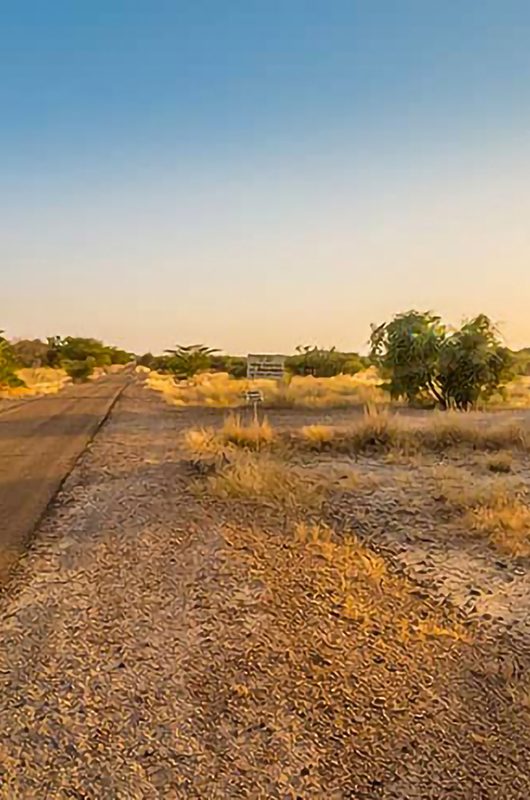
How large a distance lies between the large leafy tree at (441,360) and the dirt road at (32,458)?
12106 mm

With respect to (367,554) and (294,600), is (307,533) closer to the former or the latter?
(367,554)

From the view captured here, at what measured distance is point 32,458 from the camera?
1525 cm

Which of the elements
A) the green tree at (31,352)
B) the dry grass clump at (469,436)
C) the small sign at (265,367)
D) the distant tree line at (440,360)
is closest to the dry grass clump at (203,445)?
the dry grass clump at (469,436)

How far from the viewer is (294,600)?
6758 millimetres

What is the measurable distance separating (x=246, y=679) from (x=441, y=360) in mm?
24971

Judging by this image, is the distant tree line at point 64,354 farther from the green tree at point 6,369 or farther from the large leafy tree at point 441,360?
the large leafy tree at point 441,360

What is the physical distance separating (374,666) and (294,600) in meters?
1.42

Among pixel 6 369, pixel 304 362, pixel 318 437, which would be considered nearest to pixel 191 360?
pixel 304 362

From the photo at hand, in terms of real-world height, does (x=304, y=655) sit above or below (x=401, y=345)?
below

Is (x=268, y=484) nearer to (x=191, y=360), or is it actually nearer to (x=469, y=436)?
(x=469, y=436)

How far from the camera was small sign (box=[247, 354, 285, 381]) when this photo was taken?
89.1 ft

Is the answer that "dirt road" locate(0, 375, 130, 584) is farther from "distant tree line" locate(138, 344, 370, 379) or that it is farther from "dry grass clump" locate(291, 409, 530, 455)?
"distant tree line" locate(138, 344, 370, 379)

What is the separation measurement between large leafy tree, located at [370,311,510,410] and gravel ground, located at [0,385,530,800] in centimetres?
2151

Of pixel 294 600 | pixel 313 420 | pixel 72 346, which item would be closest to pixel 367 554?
pixel 294 600
